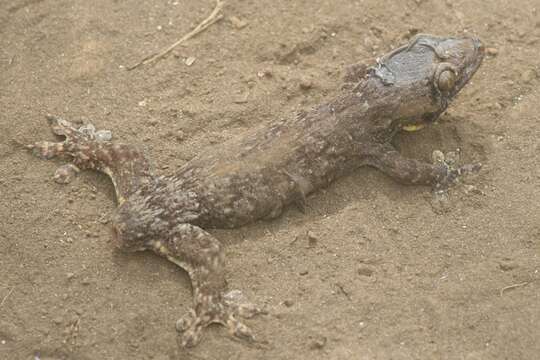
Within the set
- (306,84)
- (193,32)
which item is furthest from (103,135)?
(306,84)

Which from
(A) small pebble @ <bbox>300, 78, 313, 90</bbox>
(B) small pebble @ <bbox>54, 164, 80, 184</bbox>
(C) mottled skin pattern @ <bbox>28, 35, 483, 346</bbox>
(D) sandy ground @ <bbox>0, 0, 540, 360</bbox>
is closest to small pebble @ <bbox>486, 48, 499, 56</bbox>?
(D) sandy ground @ <bbox>0, 0, 540, 360</bbox>

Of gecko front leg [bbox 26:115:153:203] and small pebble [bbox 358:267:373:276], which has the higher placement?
gecko front leg [bbox 26:115:153:203]

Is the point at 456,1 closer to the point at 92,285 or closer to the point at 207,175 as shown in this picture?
the point at 207,175

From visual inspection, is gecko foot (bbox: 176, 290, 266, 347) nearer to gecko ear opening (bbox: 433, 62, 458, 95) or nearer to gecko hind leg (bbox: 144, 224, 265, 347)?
gecko hind leg (bbox: 144, 224, 265, 347)

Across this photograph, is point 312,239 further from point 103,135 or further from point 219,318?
point 103,135

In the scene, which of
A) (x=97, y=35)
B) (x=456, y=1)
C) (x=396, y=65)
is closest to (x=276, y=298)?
(x=396, y=65)

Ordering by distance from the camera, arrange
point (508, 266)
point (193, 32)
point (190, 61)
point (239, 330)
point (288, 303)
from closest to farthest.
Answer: point (239, 330) < point (288, 303) < point (508, 266) < point (190, 61) < point (193, 32)
